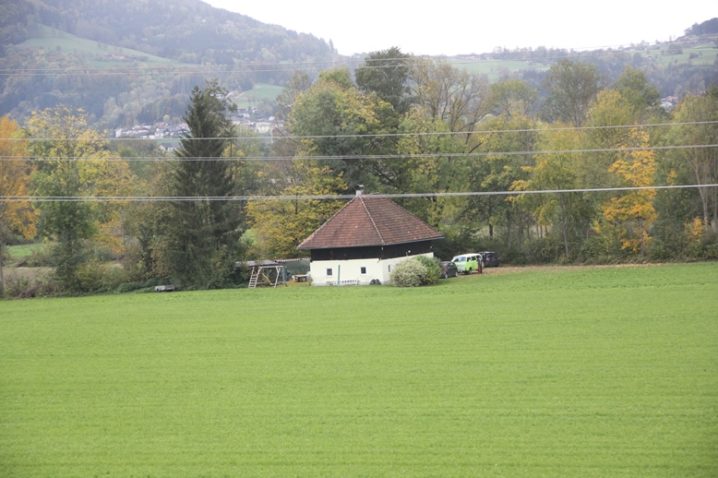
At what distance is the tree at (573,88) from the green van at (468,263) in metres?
41.1

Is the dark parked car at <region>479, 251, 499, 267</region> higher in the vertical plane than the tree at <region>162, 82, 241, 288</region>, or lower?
lower

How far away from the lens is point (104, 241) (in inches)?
2571

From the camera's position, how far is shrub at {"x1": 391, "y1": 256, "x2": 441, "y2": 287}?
4731cm

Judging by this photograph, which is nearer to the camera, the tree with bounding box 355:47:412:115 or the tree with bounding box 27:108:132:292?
the tree with bounding box 27:108:132:292

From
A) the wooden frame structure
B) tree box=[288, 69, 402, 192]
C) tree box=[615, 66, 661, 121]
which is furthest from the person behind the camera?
tree box=[615, 66, 661, 121]

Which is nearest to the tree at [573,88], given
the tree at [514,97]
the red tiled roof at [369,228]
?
the tree at [514,97]

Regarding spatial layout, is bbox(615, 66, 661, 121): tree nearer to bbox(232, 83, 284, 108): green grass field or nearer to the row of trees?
the row of trees

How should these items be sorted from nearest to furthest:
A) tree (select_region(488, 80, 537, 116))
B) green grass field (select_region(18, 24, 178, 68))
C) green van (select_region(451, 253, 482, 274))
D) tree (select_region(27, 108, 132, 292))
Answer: green van (select_region(451, 253, 482, 274))
tree (select_region(27, 108, 132, 292))
tree (select_region(488, 80, 537, 116))
green grass field (select_region(18, 24, 178, 68))

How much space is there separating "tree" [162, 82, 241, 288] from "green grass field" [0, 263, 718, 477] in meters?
12.7

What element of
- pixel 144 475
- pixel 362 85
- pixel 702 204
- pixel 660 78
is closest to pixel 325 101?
pixel 362 85

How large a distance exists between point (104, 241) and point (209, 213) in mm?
14293

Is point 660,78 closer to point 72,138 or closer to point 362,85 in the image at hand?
point 362,85

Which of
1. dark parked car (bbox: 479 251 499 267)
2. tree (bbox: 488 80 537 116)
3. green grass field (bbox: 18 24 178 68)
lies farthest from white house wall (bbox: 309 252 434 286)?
green grass field (bbox: 18 24 178 68)

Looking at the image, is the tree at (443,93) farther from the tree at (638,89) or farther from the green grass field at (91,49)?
the green grass field at (91,49)
